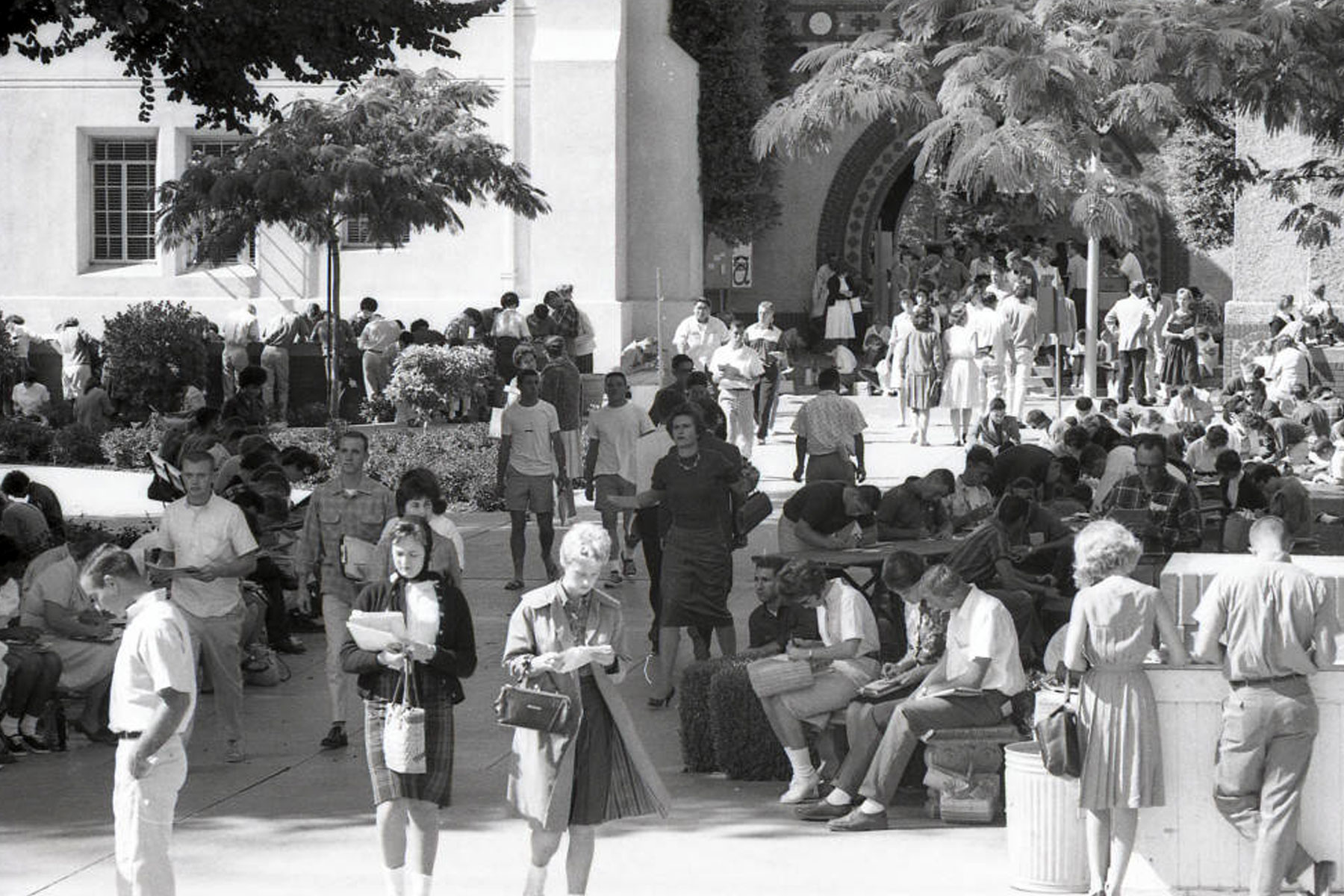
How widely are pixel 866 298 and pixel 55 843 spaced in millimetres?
26721

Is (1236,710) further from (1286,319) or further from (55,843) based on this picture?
(1286,319)

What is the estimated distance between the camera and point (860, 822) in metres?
9.76

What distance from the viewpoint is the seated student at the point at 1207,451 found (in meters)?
17.1

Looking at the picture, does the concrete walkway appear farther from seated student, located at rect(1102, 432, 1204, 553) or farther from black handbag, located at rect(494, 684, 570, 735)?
seated student, located at rect(1102, 432, 1204, 553)

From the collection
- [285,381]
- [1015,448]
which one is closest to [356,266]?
[285,381]

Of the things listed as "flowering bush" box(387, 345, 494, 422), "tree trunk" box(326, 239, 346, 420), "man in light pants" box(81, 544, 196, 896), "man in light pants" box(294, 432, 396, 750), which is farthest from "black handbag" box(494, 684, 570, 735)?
"flowering bush" box(387, 345, 494, 422)

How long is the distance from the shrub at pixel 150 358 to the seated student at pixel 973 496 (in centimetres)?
1345

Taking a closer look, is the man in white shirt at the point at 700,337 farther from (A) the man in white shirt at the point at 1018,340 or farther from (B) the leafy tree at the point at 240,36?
(B) the leafy tree at the point at 240,36

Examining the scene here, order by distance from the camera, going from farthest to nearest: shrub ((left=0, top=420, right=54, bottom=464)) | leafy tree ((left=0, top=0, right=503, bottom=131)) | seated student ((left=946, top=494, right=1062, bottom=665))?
shrub ((left=0, top=420, right=54, bottom=464))
leafy tree ((left=0, top=0, right=503, bottom=131))
seated student ((left=946, top=494, right=1062, bottom=665))

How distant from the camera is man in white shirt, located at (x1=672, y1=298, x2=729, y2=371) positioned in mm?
25094

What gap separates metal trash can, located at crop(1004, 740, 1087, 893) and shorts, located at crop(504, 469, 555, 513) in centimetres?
739

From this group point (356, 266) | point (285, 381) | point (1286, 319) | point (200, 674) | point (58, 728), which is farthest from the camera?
point (356, 266)

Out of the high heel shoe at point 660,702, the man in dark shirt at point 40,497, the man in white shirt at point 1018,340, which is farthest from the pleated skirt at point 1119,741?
the man in white shirt at point 1018,340

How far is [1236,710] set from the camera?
850 centimetres
